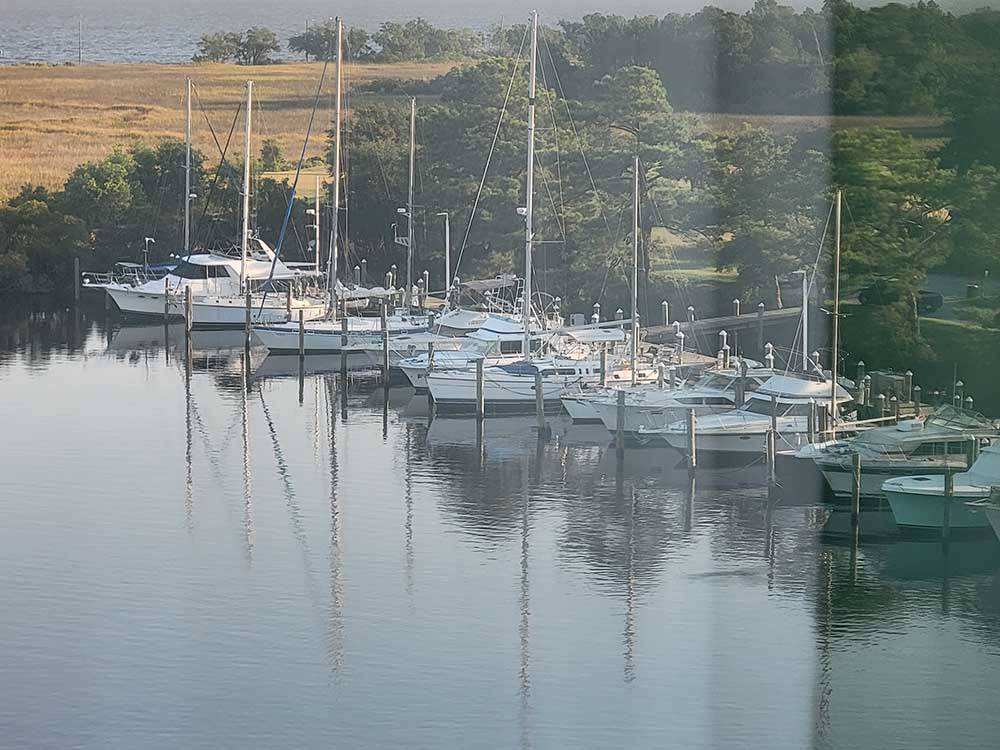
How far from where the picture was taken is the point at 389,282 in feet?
107

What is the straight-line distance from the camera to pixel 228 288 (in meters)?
33.8

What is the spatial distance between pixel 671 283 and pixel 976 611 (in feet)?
50.0

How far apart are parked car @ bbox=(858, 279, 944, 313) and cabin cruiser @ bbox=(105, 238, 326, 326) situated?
8887 mm

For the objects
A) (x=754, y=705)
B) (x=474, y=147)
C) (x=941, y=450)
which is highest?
(x=474, y=147)

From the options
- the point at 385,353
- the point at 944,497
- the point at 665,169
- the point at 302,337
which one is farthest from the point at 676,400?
the point at 665,169

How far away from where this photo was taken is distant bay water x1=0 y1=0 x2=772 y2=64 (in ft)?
180

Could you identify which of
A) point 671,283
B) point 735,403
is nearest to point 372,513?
point 735,403

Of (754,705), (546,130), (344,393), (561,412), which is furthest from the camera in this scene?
(546,130)

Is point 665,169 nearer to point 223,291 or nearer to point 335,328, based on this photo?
point 335,328

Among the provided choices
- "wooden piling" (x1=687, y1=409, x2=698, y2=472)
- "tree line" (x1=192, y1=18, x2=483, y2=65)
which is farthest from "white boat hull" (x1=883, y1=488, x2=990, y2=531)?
"tree line" (x1=192, y1=18, x2=483, y2=65)

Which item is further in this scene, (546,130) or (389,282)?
(546,130)

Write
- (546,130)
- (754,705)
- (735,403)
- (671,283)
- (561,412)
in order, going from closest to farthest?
(754,705) → (735,403) → (561,412) → (671,283) → (546,130)

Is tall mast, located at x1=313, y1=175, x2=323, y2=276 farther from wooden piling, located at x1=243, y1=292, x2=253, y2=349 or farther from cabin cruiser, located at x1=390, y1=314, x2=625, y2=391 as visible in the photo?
cabin cruiser, located at x1=390, y1=314, x2=625, y2=391

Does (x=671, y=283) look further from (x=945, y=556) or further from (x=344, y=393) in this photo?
(x=945, y=556)
